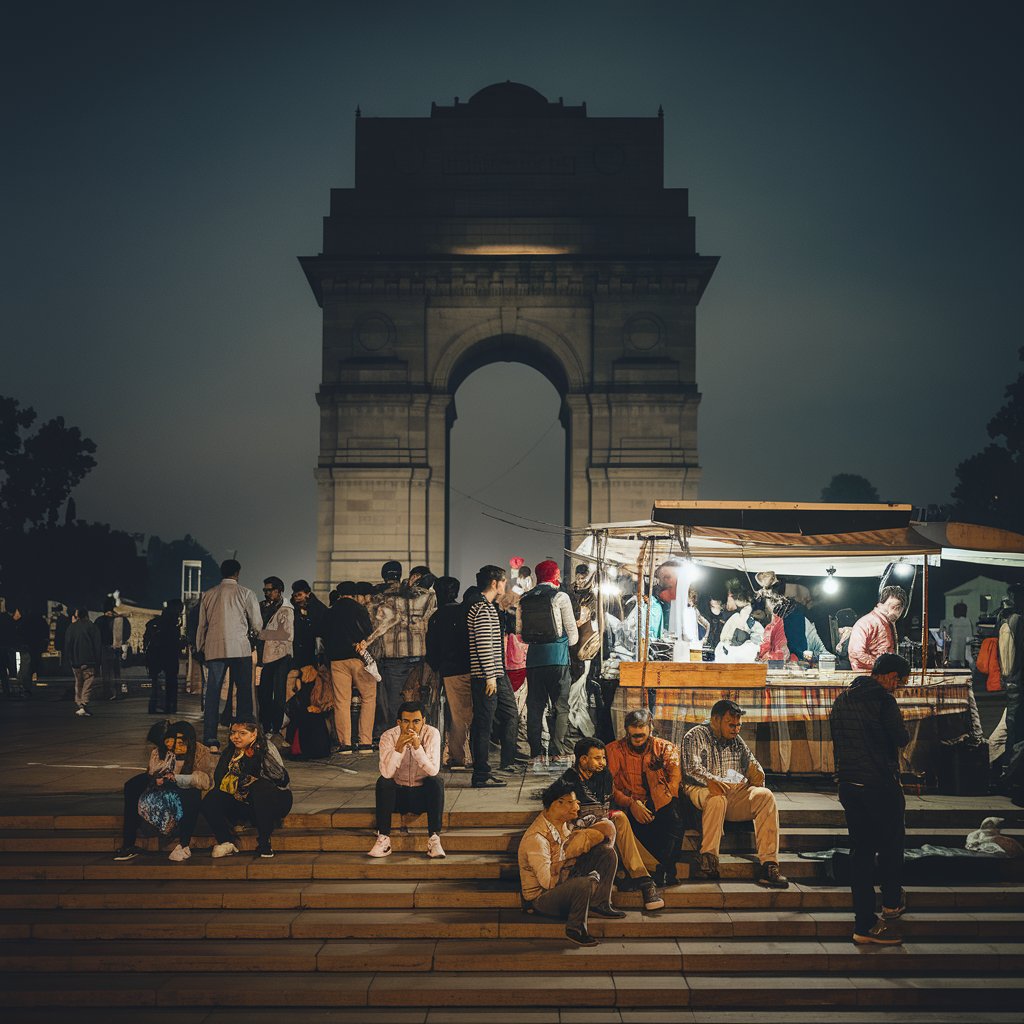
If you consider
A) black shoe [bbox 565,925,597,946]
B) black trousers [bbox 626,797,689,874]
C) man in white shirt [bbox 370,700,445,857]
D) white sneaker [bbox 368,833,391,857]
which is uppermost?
man in white shirt [bbox 370,700,445,857]

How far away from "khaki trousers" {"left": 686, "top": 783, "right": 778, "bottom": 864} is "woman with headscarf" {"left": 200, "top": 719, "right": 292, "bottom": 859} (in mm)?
3020

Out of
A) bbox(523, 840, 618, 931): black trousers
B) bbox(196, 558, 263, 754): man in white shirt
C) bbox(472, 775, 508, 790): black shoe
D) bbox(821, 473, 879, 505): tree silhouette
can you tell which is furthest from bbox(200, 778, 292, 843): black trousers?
bbox(821, 473, 879, 505): tree silhouette

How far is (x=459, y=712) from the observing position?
10.3 m

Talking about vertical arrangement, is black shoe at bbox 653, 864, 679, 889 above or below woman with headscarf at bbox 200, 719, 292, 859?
below

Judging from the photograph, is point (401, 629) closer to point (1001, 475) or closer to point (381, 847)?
point (381, 847)

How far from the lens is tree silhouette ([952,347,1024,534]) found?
136 feet

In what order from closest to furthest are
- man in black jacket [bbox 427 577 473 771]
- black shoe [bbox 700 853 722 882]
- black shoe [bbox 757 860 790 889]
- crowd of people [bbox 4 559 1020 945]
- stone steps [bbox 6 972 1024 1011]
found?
stone steps [bbox 6 972 1024 1011]
crowd of people [bbox 4 559 1020 945]
black shoe [bbox 757 860 790 889]
black shoe [bbox 700 853 722 882]
man in black jacket [bbox 427 577 473 771]

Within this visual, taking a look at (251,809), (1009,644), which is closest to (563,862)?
(251,809)

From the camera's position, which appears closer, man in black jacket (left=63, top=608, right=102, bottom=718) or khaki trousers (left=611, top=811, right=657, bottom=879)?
khaki trousers (left=611, top=811, right=657, bottom=879)

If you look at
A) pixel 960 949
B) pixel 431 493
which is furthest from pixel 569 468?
pixel 960 949

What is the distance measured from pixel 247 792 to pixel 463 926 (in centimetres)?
206

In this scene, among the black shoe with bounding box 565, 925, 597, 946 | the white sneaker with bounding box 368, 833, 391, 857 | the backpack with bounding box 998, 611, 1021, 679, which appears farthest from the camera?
the backpack with bounding box 998, 611, 1021, 679

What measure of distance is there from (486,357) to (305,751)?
2542 cm

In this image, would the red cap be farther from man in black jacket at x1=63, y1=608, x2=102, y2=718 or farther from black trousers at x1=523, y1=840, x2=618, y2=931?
man in black jacket at x1=63, y1=608, x2=102, y2=718
